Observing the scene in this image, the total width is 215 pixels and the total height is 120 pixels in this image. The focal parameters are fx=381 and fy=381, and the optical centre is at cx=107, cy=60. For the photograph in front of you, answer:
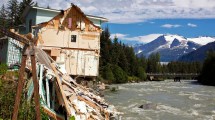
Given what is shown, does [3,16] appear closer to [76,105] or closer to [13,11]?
[13,11]

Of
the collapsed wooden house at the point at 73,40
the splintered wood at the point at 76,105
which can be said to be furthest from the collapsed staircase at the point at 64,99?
the collapsed wooden house at the point at 73,40

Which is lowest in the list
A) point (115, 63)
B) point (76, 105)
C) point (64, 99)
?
point (76, 105)

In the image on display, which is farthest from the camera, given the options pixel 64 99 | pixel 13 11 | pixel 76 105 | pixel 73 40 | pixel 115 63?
pixel 115 63

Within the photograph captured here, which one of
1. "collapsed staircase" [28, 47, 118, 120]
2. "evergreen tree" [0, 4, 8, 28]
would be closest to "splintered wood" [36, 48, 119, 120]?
"collapsed staircase" [28, 47, 118, 120]

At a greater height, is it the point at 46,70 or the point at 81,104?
the point at 46,70

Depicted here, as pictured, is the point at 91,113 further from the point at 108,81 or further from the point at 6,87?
the point at 108,81

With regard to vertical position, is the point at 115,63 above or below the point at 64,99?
above

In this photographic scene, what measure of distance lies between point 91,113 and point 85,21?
16067 mm

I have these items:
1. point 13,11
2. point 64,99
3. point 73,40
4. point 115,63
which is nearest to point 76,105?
point 64,99

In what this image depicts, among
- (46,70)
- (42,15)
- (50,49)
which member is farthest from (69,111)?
(42,15)

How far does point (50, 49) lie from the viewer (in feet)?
100

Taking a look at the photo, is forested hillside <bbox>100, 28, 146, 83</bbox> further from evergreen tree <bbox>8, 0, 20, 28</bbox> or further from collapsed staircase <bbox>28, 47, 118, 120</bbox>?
collapsed staircase <bbox>28, 47, 118, 120</bbox>

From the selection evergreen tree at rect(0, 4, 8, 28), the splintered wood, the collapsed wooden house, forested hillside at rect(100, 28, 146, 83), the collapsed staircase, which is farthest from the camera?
forested hillside at rect(100, 28, 146, 83)

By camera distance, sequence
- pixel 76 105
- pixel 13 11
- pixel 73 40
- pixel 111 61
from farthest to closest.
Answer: pixel 111 61, pixel 13 11, pixel 73 40, pixel 76 105
